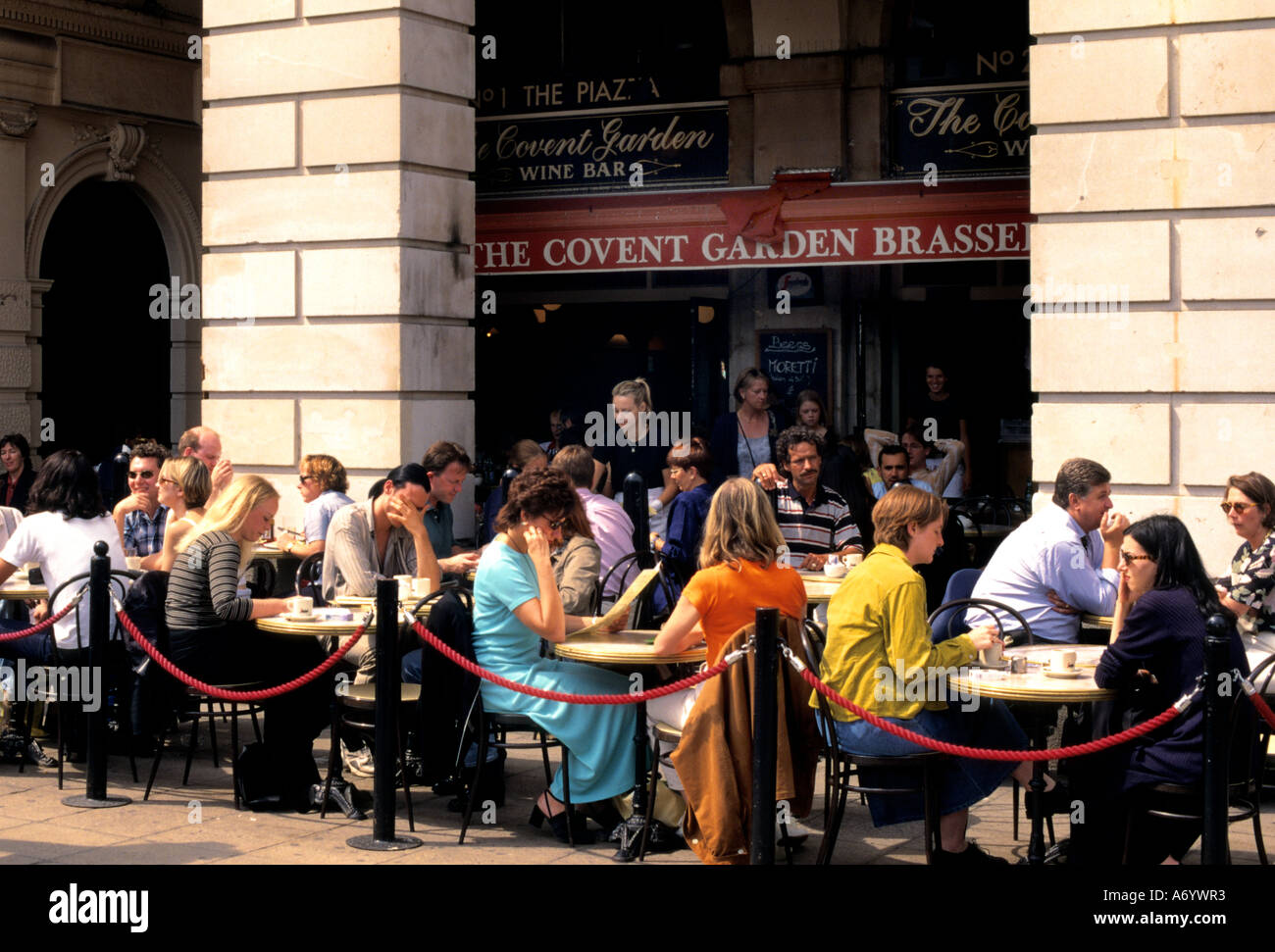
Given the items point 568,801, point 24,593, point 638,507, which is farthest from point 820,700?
point 24,593

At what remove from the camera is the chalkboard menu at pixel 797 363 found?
15492 millimetres

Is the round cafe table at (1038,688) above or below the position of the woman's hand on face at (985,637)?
below

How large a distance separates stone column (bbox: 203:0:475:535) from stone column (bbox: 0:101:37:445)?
4.05 m

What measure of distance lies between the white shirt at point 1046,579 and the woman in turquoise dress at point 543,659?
5.59 feet

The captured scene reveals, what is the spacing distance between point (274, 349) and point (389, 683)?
5.07 metres

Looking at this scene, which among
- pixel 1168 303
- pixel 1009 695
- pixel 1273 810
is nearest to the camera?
pixel 1009 695

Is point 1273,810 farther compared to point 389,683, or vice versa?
point 1273,810

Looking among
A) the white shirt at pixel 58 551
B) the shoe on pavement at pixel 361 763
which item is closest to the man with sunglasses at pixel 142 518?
the white shirt at pixel 58 551

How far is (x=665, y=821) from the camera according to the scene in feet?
22.2

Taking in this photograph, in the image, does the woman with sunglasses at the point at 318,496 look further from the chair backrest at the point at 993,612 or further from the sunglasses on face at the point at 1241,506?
the sunglasses on face at the point at 1241,506

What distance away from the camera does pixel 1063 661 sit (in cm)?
627

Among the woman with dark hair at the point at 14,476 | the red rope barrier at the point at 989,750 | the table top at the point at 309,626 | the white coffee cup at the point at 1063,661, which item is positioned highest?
the woman with dark hair at the point at 14,476
